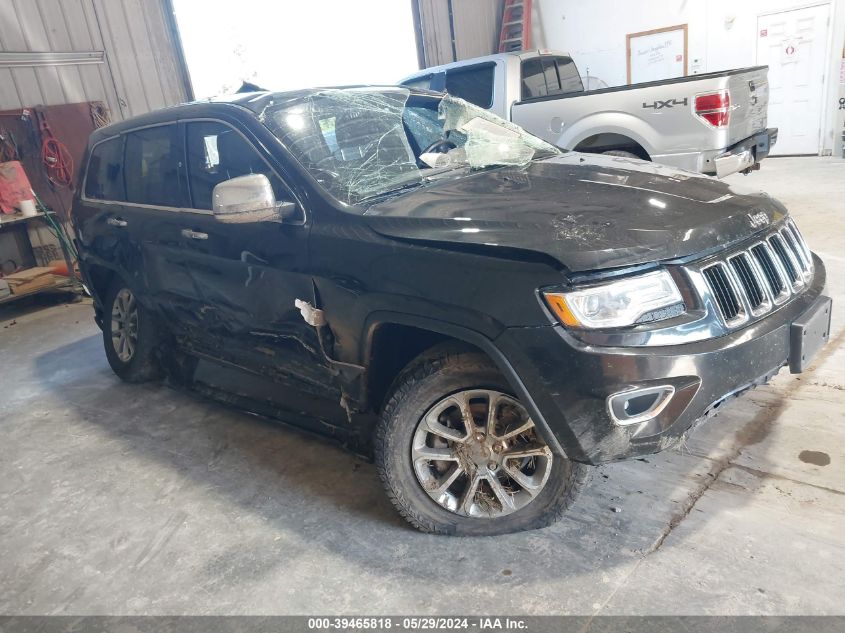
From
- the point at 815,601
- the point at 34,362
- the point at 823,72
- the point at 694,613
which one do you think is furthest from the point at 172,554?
the point at 823,72

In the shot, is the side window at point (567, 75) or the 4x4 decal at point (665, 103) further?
the side window at point (567, 75)

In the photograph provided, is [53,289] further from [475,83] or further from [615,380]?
[615,380]

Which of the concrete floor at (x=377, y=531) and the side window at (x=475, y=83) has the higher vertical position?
the side window at (x=475, y=83)

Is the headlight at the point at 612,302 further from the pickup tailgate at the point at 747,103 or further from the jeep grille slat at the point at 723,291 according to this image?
the pickup tailgate at the point at 747,103

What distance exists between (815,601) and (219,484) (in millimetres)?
2381

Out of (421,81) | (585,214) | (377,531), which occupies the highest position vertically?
(421,81)

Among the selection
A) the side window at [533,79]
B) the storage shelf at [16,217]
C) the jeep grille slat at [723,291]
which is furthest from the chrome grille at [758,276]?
the storage shelf at [16,217]

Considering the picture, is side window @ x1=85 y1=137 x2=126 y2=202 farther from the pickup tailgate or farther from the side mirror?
the pickup tailgate

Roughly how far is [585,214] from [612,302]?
0.37 metres

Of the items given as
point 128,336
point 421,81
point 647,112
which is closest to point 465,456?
point 128,336

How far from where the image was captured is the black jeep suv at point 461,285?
1.93 meters

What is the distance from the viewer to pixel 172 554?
2.52m

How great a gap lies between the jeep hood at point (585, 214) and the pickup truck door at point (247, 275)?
18.9 inches

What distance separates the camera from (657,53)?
37.5ft
